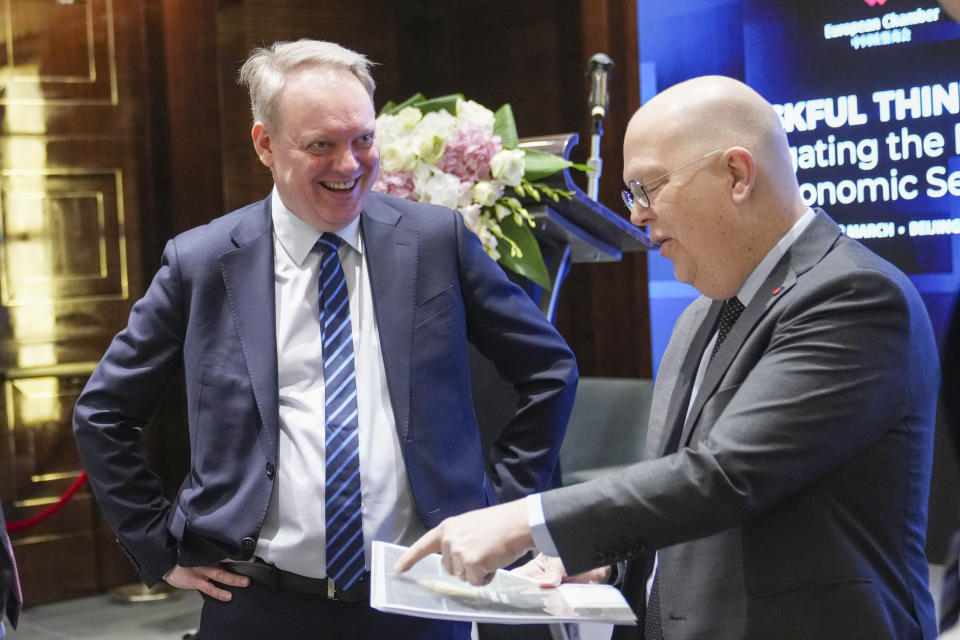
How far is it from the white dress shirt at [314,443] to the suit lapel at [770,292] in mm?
572

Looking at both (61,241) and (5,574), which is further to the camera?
(61,241)

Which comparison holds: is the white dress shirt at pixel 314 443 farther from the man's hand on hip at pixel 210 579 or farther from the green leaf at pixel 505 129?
the green leaf at pixel 505 129

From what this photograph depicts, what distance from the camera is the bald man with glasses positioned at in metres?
1.38

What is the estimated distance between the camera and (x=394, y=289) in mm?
1995

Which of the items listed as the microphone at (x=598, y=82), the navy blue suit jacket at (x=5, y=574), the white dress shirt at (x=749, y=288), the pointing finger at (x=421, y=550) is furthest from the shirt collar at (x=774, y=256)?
the microphone at (x=598, y=82)

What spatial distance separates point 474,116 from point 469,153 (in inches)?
4.1

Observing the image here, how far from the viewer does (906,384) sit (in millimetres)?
1415

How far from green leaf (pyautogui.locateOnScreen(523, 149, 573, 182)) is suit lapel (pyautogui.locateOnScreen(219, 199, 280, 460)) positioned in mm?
630

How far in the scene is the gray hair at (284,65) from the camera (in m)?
2.04

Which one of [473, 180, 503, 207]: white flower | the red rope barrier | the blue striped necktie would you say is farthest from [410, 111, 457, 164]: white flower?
the red rope barrier

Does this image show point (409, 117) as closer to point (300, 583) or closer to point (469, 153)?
point (469, 153)

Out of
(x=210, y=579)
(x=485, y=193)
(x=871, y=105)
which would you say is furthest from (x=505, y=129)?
(x=871, y=105)

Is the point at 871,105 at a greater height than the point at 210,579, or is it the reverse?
the point at 871,105

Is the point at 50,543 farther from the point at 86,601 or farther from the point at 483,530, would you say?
the point at 483,530
